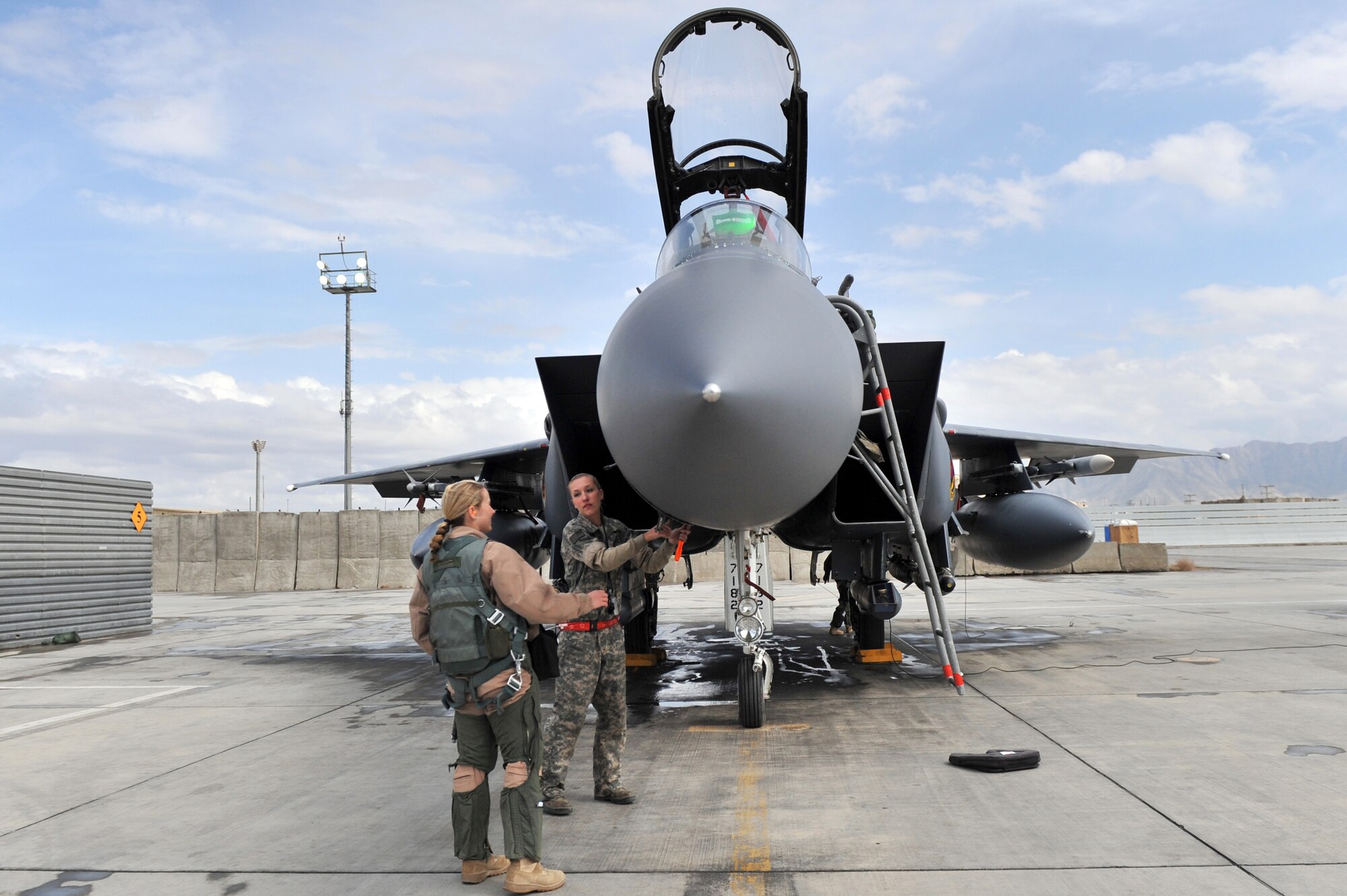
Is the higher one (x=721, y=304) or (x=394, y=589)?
(x=721, y=304)

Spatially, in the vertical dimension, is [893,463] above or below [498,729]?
above

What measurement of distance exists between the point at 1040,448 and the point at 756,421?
313 inches

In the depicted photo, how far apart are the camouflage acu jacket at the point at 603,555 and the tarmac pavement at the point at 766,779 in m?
1.03

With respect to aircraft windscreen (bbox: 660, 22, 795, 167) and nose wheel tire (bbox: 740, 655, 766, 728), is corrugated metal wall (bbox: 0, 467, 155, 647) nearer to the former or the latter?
aircraft windscreen (bbox: 660, 22, 795, 167)

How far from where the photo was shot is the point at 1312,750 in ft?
14.7

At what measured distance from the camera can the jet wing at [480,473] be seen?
30.5 ft

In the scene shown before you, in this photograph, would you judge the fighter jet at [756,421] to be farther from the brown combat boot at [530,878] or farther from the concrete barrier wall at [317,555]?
the concrete barrier wall at [317,555]

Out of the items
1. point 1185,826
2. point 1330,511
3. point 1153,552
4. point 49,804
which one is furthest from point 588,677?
point 1330,511

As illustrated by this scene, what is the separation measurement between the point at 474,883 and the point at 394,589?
22.6 m

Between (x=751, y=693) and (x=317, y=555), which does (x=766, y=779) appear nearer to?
(x=751, y=693)

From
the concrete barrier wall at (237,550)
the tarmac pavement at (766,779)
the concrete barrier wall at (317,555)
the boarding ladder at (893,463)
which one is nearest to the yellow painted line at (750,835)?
the tarmac pavement at (766,779)

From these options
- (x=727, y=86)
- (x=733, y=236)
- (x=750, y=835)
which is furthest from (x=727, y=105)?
(x=750, y=835)

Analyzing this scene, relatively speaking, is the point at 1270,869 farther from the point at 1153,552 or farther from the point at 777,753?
the point at 1153,552

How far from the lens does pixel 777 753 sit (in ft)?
15.6
